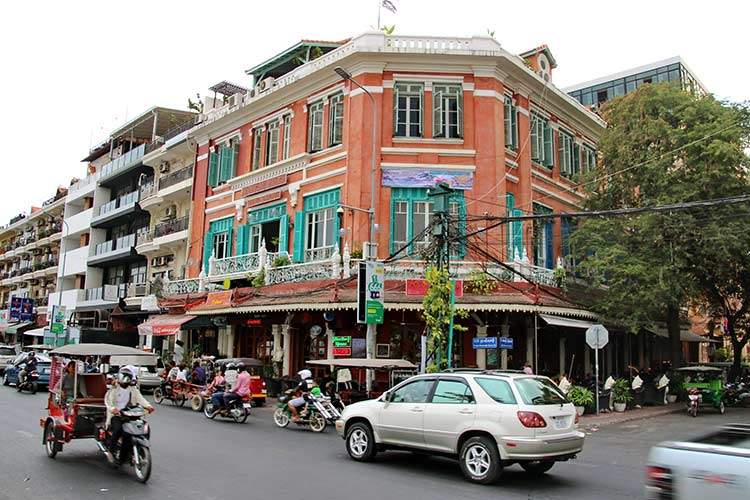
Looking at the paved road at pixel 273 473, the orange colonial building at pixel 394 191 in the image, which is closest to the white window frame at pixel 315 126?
the orange colonial building at pixel 394 191

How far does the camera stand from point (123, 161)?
143ft

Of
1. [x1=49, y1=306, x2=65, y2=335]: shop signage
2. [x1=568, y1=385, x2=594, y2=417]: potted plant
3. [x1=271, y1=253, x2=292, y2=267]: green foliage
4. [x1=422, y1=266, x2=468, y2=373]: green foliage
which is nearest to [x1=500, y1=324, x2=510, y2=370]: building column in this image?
[x1=568, y1=385, x2=594, y2=417]: potted plant

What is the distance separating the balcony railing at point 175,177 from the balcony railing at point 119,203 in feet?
15.3

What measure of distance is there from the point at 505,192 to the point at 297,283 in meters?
8.30

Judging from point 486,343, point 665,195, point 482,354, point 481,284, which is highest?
point 665,195

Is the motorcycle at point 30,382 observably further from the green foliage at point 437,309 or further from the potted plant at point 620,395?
the potted plant at point 620,395

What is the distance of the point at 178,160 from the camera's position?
125ft

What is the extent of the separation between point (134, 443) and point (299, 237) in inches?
641

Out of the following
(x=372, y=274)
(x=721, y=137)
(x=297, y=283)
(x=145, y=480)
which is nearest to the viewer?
(x=145, y=480)

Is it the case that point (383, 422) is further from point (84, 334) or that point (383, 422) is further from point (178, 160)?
point (178, 160)

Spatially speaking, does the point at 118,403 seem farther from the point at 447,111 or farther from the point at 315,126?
the point at 315,126

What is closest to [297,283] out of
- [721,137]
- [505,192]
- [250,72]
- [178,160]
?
[505,192]

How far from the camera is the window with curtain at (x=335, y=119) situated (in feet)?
80.0

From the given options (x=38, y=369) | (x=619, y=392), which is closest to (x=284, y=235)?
(x=38, y=369)
